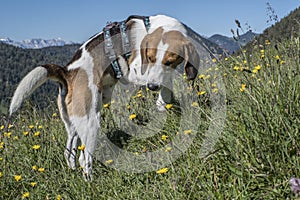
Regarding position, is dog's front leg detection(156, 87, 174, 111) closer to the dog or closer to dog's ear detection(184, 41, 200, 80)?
the dog

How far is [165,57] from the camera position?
4234 mm

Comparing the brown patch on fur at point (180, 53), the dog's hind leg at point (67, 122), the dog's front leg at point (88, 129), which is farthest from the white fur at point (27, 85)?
the brown patch on fur at point (180, 53)

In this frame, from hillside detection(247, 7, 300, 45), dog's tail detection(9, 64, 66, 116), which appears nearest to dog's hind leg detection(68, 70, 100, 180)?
dog's tail detection(9, 64, 66, 116)

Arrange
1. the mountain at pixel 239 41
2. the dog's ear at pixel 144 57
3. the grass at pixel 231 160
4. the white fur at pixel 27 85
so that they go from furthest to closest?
the dog's ear at pixel 144 57
the white fur at pixel 27 85
the mountain at pixel 239 41
the grass at pixel 231 160

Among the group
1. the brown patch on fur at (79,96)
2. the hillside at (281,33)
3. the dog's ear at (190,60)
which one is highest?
the hillside at (281,33)

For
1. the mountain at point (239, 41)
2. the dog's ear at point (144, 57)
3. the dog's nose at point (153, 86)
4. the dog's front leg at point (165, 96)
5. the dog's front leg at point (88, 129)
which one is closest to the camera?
the mountain at point (239, 41)

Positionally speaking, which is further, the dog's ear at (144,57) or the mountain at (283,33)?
the dog's ear at (144,57)

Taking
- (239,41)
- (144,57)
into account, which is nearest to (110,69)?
(144,57)

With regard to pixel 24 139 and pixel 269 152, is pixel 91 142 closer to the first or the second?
pixel 24 139

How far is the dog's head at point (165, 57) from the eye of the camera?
166 inches

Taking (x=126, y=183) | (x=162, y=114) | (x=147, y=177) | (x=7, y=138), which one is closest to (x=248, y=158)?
(x=147, y=177)

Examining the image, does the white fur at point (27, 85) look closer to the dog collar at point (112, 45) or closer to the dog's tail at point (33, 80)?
the dog's tail at point (33, 80)

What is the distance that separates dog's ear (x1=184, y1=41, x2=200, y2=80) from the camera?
4.32 m

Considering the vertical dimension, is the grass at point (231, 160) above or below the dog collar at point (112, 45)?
below
